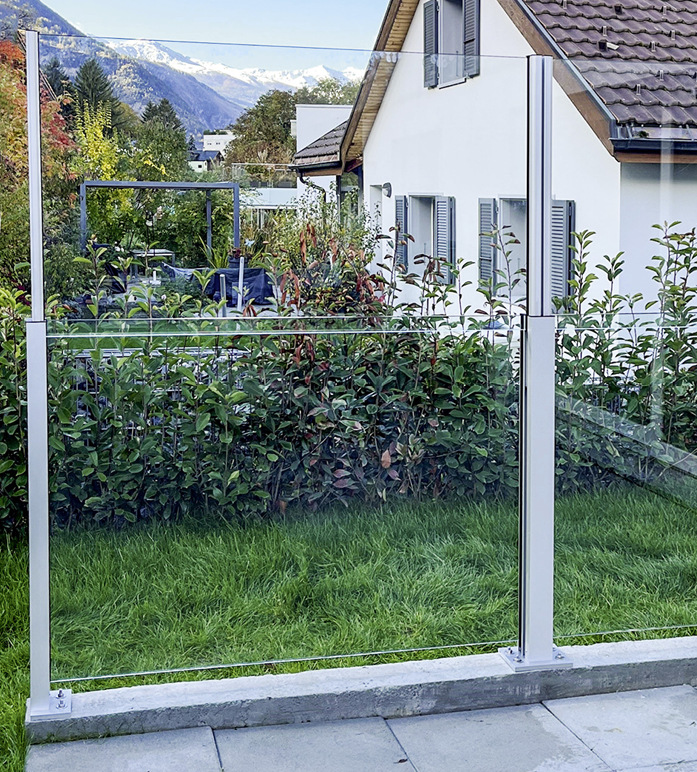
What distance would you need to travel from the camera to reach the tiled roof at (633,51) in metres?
2.88

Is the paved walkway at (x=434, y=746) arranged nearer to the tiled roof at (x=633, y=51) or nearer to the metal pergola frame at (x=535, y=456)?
the metal pergola frame at (x=535, y=456)

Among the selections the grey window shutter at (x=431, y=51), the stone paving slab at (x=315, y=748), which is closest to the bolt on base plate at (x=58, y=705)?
the stone paving slab at (x=315, y=748)

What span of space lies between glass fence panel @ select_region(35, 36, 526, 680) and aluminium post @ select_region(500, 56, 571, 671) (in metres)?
0.04

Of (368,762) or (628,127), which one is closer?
(368,762)

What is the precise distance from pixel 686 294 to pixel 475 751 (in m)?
1.47

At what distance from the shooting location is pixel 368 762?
2527 mm

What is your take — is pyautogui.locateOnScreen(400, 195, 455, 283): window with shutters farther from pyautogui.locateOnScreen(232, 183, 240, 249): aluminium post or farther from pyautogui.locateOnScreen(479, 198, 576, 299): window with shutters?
pyautogui.locateOnScreen(232, 183, 240, 249): aluminium post

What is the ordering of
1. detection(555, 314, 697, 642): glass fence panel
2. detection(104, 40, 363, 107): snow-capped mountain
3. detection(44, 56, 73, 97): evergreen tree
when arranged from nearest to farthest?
detection(44, 56, 73, 97): evergreen tree < detection(104, 40, 363, 107): snow-capped mountain < detection(555, 314, 697, 642): glass fence panel

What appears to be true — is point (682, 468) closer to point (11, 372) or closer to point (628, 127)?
point (628, 127)

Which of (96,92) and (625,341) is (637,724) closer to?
(625,341)

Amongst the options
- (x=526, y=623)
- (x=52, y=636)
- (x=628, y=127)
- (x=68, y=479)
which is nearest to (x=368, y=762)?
(x=526, y=623)

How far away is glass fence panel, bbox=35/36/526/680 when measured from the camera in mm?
2740

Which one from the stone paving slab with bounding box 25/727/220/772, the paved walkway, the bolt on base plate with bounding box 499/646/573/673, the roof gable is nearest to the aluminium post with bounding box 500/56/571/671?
the bolt on base plate with bounding box 499/646/573/673

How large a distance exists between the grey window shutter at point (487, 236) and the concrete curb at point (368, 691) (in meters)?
1.13
